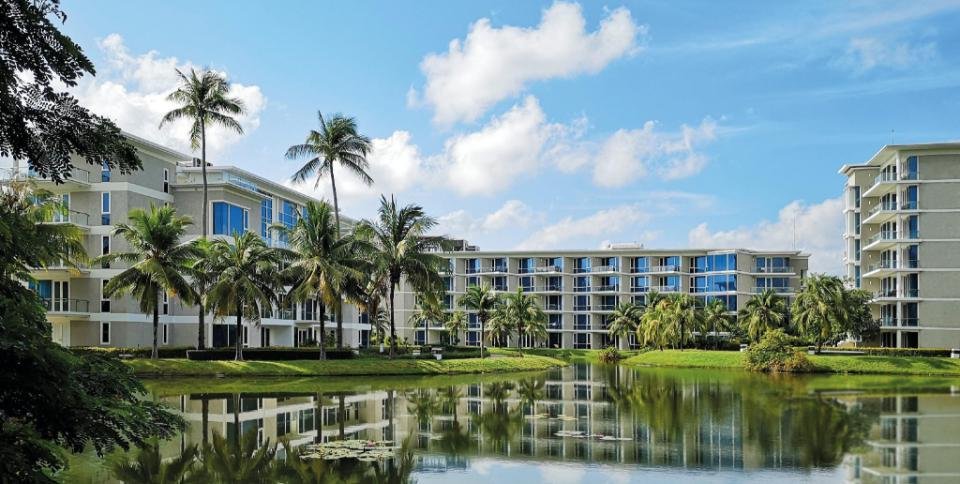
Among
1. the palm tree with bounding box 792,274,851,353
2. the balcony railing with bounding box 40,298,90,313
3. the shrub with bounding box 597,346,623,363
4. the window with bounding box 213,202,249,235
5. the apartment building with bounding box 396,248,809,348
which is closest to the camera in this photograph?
the balcony railing with bounding box 40,298,90,313

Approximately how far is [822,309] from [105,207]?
47.4 meters

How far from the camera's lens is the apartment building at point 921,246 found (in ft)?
213

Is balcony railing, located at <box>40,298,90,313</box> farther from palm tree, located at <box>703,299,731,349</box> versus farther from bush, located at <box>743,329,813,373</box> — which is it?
palm tree, located at <box>703,299,731,349</box>

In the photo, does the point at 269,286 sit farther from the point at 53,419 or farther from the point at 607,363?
the point at 53,419

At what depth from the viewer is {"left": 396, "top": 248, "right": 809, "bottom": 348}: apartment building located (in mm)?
97000

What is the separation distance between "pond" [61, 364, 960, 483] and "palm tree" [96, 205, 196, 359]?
5848 mm

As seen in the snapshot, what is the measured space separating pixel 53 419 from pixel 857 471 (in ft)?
51.6

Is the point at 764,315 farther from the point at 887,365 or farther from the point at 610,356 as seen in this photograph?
the point at 887,365

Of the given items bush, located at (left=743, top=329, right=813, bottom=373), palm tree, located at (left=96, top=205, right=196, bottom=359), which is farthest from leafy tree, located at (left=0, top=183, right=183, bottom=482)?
bush, located at (left=743, top=329, right=813, bottom=373)

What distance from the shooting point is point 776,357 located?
184 ft

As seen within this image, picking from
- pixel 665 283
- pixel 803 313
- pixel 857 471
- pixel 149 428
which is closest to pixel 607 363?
pixel 803 313

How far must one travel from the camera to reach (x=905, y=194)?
66812mm

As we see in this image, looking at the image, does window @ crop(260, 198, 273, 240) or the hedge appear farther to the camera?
window @ crop(260, 198, 273, 240)

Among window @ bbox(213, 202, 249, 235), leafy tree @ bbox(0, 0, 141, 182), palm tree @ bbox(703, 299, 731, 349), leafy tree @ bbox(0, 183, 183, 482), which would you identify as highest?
window @ bbox(213, 202, 249, 235)
